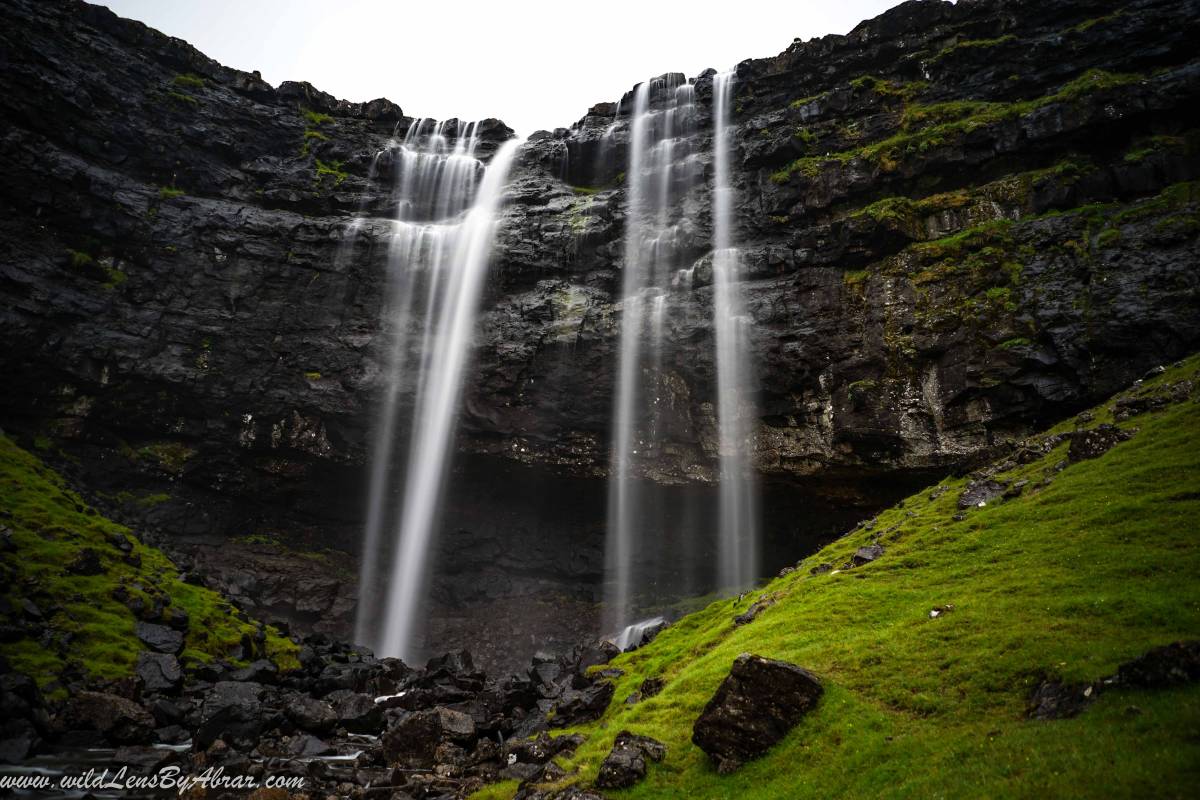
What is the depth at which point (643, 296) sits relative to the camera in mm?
44156

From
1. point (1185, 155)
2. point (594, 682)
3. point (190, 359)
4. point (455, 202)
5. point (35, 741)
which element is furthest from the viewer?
point (455, 202)

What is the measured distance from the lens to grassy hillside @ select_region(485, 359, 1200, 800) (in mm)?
9023

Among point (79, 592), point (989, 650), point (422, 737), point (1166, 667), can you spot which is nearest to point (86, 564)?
point (79, 592)

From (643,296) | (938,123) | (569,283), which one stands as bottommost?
(643,296)

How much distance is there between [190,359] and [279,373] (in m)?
6.23

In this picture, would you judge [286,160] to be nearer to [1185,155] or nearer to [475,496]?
[475,496]

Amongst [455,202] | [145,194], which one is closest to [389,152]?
[455,202]

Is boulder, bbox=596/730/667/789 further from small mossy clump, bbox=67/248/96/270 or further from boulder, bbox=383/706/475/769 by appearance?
small mossy clump, bbox=67/248/96/270

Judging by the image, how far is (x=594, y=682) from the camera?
24578 mm

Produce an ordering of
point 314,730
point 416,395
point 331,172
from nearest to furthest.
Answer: point 314,730 → point 416,395 → point 331,172

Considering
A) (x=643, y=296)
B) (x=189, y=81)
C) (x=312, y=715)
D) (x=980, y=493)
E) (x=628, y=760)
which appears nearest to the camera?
(x=628, y=760)

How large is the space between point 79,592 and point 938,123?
5628 centimetres

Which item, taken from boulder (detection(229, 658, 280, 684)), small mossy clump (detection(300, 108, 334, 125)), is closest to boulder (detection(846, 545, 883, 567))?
boulder (detection(229, 658, 280, 684))

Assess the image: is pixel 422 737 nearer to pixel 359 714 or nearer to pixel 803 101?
pixel 359 714
